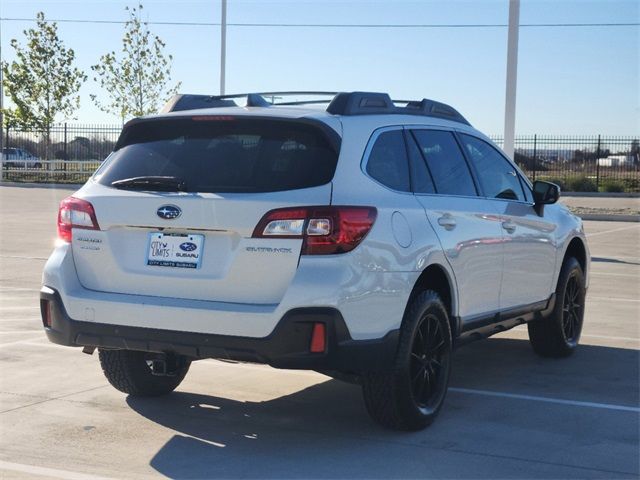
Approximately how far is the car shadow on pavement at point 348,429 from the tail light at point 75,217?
1214mm

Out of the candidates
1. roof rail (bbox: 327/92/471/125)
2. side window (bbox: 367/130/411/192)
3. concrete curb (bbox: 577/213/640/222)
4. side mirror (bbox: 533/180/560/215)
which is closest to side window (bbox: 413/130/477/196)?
roof rail (bbox: 327/92/471/125)

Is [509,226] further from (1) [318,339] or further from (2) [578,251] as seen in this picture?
(1) [318,339]

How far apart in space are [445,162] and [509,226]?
0.83 m

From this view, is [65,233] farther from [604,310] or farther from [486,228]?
[604,310]

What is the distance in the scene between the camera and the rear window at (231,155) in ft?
17.9

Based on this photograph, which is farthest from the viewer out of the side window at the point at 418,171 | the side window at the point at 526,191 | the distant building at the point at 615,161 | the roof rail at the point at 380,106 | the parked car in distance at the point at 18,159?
the parked car in distance at the point at 18,159

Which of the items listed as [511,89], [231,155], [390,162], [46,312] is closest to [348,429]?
[390,162]

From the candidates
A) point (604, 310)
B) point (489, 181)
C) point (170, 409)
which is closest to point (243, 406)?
point (170, 409)

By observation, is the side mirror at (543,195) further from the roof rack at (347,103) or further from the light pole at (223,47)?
the light pole at (223,47)

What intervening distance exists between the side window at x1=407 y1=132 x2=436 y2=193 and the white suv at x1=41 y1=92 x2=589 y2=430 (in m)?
0.02

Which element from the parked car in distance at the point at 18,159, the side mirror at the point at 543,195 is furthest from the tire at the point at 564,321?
the parked car in distance at the point at 18,159

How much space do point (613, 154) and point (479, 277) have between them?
3800cm

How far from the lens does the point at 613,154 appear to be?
43.0 metres

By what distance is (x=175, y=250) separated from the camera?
549 cm
